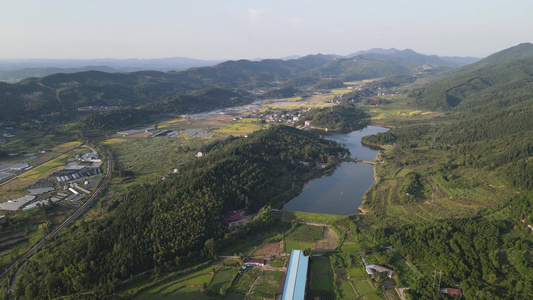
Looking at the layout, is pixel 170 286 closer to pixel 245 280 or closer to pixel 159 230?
pixel 245 280

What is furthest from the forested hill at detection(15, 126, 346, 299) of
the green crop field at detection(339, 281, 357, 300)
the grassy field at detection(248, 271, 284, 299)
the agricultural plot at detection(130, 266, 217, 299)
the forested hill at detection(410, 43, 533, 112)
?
the forested hill at detection(410, 43, 533, 112)

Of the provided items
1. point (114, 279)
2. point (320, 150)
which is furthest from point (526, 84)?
point (114, 279)

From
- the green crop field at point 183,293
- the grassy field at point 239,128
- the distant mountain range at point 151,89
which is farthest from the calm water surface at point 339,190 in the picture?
the distant mountain range at point 151,89

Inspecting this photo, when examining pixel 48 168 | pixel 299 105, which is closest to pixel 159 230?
pixel 48 168

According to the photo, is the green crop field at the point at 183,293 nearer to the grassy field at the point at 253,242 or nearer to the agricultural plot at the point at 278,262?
the grassy field at the point at 253,242

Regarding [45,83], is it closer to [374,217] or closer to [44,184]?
[44,184]
